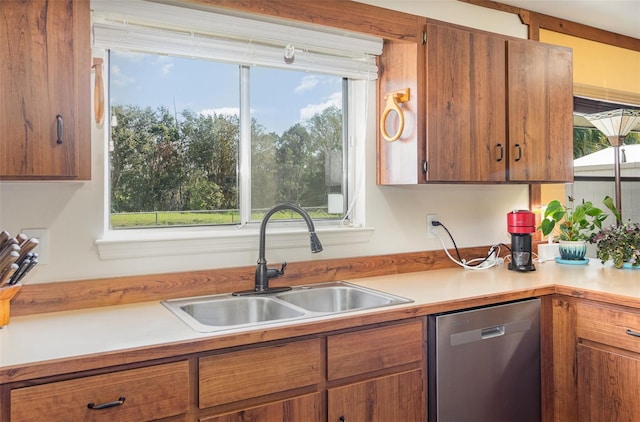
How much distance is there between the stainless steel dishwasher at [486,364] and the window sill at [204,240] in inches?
25.6

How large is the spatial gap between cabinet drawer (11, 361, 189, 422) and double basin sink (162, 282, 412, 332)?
287mm

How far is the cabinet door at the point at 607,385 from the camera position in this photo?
72.8 inches

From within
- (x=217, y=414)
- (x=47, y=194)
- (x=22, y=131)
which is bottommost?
(x=217, y=414)

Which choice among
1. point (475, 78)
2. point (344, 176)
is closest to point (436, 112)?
point (475, 78)

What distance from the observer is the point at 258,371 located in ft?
4.76

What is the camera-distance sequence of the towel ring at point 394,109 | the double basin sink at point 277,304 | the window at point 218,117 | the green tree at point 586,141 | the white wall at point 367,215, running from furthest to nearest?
the green tree at point 586,141
the towel ring at point 394,109
the window at point 218,117
the double basin sink at point 277,304
the white wall at point 367,215

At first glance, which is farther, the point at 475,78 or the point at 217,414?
the point at 475,78

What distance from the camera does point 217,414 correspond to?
1404mm

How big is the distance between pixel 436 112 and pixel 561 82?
841 millimetres

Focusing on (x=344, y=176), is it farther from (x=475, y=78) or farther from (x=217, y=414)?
(x=217, y=414)

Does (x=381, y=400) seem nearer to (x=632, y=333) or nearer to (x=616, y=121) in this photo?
(x=632, y=333)

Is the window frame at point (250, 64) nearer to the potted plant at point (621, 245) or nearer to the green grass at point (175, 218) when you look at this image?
the green grass at point (175, 218)

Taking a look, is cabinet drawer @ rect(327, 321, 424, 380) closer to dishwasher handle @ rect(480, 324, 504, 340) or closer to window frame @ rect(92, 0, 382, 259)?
dishwasher handle @ rect(480, 324, 504, 340)

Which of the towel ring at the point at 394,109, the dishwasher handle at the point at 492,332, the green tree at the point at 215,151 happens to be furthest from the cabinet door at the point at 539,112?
the green tree at the point at 215,151
